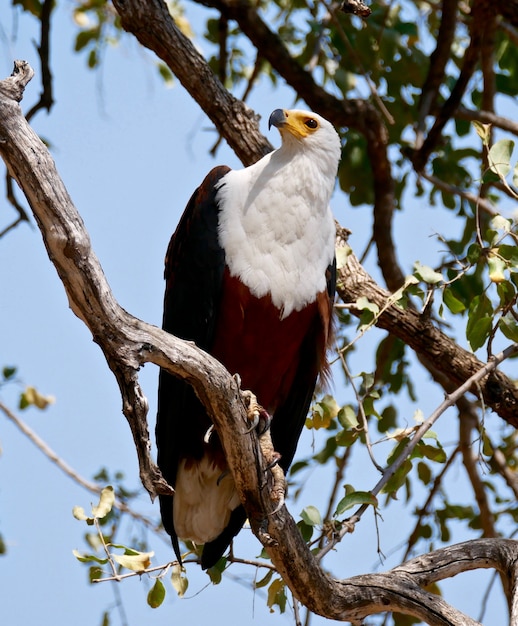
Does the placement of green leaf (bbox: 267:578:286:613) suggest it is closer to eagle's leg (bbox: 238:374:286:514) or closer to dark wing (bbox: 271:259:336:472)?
eagle's leg (bbox: 238:374:286:514)

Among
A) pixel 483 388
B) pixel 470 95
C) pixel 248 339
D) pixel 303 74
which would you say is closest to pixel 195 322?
pixel 248 339

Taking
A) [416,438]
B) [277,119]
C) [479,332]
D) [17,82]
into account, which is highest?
[277,119]

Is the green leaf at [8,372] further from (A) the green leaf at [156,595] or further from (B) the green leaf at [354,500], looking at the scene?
(B) the green leaf at [354,500]

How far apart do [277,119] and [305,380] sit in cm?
99

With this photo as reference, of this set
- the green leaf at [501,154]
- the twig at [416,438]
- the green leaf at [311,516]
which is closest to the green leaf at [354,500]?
the twig at [416,438]

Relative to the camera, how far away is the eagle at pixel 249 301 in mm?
3445

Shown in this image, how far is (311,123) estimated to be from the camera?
12.3ft

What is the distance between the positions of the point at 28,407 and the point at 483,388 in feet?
8.61

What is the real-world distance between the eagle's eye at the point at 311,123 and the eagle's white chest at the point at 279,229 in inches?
6.5

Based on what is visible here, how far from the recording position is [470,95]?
5.14m

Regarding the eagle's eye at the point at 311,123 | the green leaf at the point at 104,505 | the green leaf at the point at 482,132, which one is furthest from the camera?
the eagle's eye at the point at 311,123

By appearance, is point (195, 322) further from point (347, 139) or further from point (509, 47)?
point (509, 47)

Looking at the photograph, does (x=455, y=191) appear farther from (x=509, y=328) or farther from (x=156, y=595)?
(x=156, y=595)

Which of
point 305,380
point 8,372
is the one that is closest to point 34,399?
point 8,372
